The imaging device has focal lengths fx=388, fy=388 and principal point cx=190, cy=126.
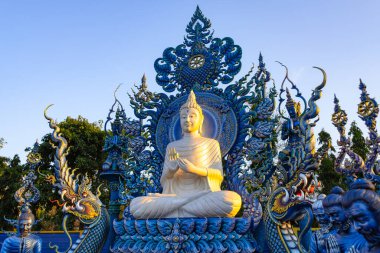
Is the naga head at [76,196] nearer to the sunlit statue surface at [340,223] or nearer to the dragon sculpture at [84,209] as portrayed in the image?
the dragon sculpture at [84,209]

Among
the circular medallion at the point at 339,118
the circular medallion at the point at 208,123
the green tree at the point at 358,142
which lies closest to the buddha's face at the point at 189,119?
the circular medallion at the point at 208,123

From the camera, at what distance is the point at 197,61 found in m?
8.38

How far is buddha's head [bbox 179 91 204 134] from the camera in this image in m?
7.65

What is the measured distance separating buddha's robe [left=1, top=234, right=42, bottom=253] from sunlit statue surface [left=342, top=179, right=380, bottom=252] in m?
5.01

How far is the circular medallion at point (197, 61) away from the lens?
8.35 m

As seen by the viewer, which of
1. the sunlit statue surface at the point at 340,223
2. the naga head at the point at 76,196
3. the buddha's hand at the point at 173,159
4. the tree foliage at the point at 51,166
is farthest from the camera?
the tree foliage at the point at 51,166

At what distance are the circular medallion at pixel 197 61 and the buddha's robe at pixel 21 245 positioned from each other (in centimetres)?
461

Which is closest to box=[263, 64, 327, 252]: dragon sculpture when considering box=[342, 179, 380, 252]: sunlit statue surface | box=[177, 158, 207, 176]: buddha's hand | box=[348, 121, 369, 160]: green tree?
box=[177, 158, 207, 176]: buddha's hand

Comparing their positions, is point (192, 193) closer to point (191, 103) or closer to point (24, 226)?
point (191, 103)

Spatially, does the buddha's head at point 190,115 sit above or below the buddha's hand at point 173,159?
above

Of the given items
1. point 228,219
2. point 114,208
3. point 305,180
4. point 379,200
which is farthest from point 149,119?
point 379,200

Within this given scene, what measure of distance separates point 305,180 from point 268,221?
90 cm

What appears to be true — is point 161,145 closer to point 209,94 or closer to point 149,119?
point 149,119

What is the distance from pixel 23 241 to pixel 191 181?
300 centimetres
